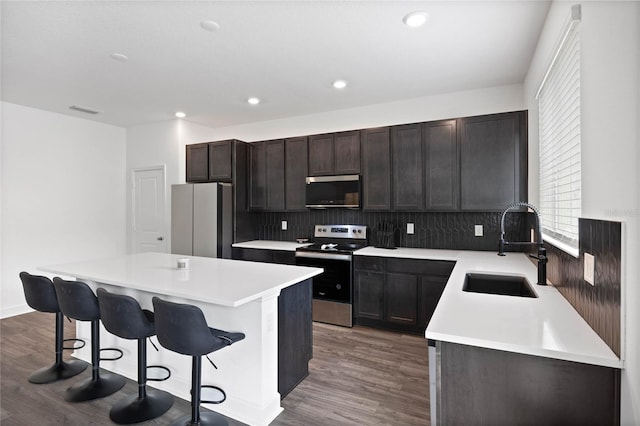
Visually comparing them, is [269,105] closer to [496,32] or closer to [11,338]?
[496,32]

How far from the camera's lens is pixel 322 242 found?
4473 mm

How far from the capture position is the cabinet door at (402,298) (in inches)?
135

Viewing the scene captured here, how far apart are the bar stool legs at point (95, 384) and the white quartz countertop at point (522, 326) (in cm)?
243

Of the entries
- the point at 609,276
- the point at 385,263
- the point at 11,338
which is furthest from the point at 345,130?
the point at 11,338

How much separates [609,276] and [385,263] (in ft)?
8.01

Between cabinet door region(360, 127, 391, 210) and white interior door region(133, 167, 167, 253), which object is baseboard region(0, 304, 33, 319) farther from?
cabinet door region(360, 127, 391, 210)

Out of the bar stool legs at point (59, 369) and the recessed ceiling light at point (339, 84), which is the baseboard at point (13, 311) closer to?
the bar stool legs at point (59, 369)

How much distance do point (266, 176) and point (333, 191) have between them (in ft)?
3.62

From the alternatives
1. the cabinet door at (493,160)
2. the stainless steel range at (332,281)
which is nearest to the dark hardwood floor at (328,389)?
the stainless steel range at (332,281)

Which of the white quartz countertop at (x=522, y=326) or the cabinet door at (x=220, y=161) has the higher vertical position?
the cabinet door at (x=220, y=161)

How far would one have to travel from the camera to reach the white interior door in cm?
514

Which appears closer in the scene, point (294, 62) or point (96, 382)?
point (96, 382)

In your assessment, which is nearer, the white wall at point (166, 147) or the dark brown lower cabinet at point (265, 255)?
the dark brown lower cabinet at point (265, 255)

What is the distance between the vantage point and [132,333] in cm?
201
